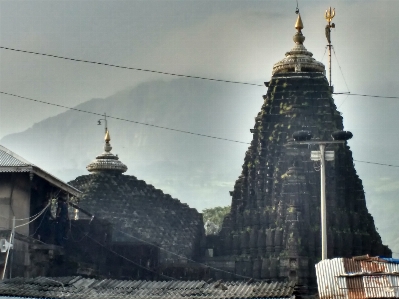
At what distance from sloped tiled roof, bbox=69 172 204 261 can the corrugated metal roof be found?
117 feet

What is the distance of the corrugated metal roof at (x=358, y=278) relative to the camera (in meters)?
29.7

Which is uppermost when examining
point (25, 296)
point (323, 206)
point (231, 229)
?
point (231, 229)

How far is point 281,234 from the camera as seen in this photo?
5794 cm

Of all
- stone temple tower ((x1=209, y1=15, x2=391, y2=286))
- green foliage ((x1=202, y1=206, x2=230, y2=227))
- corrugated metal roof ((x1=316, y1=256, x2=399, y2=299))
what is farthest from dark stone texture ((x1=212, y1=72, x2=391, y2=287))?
green foliage ((x1=202, y1=206, x2=230, y2=227))

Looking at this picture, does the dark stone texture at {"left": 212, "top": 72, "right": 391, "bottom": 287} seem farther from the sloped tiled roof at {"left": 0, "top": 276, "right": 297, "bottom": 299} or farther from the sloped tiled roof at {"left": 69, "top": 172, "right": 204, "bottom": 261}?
the sloped tiled roof at {"left": 0, "top": 276, "right": 297, "bottom": 299}

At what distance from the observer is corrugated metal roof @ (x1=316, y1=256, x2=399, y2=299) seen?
1170 inches

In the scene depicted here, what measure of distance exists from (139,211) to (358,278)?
137ft

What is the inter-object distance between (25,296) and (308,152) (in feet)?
97.5

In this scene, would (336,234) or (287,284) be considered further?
(336,234)

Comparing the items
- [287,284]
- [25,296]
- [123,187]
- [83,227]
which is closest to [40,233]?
[83,227]

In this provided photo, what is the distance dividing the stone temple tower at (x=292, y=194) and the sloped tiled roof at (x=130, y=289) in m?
21.8

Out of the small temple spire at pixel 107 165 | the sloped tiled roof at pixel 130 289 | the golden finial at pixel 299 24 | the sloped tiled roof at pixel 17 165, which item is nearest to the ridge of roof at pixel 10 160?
the sloped tiled roof at pixel 17 165

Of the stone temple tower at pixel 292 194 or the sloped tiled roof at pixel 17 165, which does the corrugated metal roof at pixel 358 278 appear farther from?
the stone temple tower at pixel 292 194

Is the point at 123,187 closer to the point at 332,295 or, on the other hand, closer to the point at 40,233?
the point at 40,233
